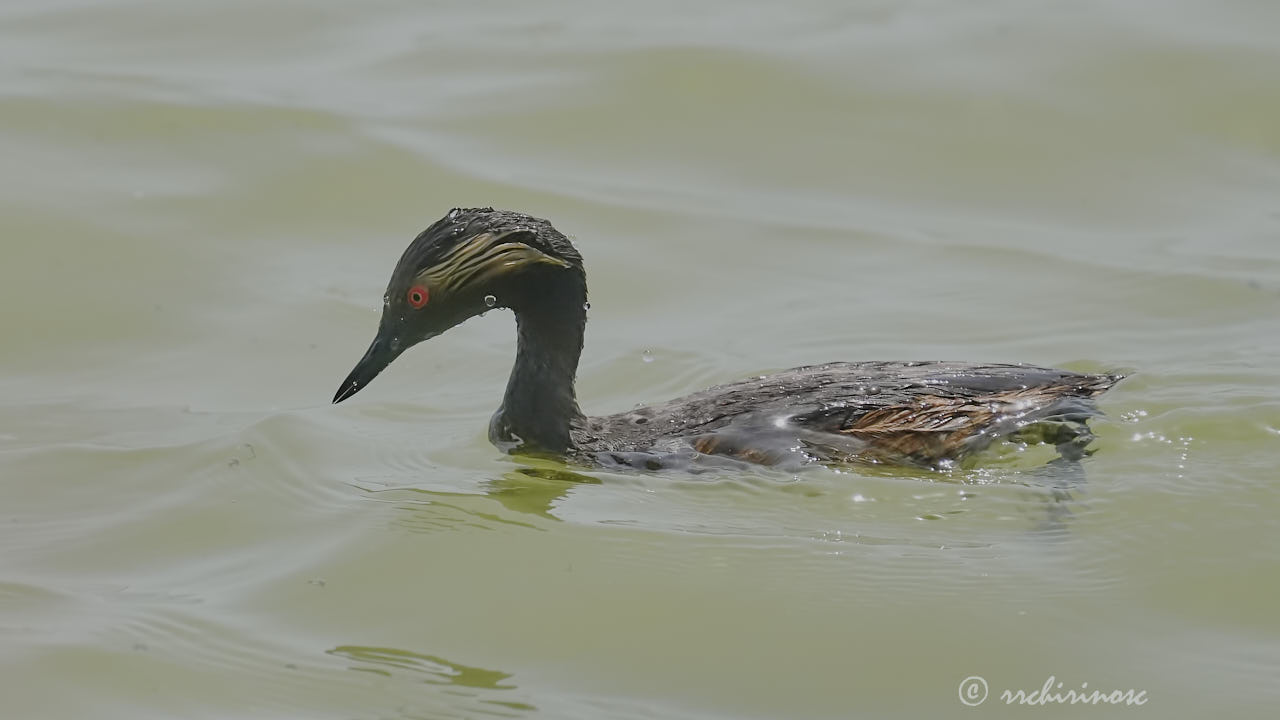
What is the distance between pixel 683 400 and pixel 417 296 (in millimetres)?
1454

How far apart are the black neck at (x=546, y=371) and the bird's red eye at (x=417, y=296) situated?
0.52 m

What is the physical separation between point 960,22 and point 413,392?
24.8 ft

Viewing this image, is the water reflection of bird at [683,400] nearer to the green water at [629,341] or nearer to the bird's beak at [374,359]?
the bird's beak at [374,359]

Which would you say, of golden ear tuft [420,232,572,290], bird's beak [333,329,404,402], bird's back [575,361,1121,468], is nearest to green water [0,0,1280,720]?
bird's back [575,361,1121,468]

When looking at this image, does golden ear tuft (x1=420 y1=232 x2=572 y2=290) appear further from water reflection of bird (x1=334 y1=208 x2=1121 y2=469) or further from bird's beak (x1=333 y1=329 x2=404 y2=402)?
bird's beak (x1=333 y1=329 x2=404 y2=402)

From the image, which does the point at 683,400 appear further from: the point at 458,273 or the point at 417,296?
the point at 417,296

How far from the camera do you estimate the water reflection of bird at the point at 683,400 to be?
26.6ft

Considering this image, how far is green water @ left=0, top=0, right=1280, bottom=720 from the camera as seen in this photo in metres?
6.57

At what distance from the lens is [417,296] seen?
8.30 meters

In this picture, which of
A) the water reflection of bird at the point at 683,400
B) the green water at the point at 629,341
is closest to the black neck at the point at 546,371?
the water reflection of bird at the point at 683,400

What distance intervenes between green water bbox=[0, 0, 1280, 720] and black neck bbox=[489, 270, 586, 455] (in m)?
0.23

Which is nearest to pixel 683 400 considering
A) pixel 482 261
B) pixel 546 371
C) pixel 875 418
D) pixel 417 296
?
pixel 546 371

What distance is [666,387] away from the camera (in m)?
10.1

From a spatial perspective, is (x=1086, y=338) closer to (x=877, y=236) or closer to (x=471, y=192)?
(x=877, y=236)
